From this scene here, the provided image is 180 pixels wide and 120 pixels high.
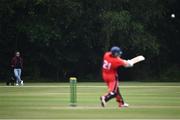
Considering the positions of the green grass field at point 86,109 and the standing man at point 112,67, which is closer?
the green grass field at point 86,109

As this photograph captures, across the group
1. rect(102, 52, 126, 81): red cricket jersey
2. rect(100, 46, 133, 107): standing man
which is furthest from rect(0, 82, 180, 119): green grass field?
rect(102, 52, 126, 81): red cricket jersey

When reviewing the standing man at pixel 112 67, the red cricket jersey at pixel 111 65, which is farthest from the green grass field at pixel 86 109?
the red cricket jersey at pixel 111 65

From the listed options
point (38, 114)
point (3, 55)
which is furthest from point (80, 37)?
point (38, 114)

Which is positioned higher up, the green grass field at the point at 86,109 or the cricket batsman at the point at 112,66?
the cricket batsman at the point at 112,66

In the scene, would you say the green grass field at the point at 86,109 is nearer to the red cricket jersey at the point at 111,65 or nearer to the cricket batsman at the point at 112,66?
the cricket batsman at the point at 112,66

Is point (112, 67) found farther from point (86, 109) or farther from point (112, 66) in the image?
point (86, 109)

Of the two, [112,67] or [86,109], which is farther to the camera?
[112,67]

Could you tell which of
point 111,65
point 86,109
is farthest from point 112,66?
point 86,109

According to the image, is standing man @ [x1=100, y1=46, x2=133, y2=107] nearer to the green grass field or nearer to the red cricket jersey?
the red cricket jersey

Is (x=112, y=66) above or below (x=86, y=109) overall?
above

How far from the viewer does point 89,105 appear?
1021 inches

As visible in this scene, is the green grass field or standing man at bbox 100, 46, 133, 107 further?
standing man at bbox 100, 46, 133, 107

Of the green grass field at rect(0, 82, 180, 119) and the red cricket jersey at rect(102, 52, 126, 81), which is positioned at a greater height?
the red cricket jersey at rect(102, 52, 126, 81)

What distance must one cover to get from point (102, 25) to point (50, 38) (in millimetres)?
4013
